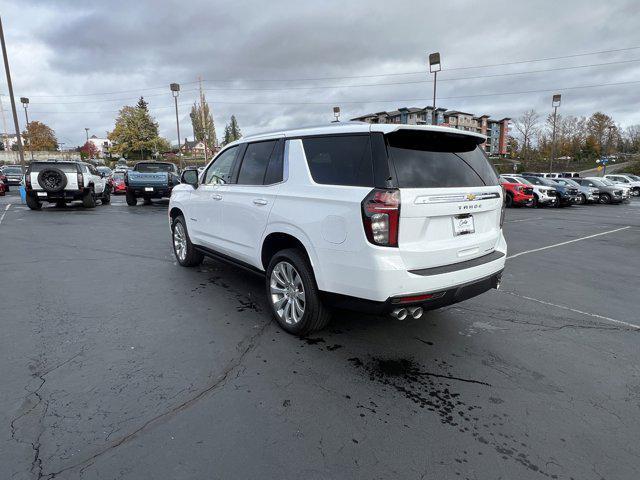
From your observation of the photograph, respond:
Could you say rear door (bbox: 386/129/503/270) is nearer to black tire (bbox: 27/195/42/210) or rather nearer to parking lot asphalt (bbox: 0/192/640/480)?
parking lot asphalt (bbox: 0/192/640/480)

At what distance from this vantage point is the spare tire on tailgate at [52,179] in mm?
14102

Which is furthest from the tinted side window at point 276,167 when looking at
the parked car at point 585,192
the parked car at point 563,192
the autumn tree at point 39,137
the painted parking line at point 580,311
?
the autumn tree at point 39,137

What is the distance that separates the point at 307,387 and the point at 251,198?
2.14m

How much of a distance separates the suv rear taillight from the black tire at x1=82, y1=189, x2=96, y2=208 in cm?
1553

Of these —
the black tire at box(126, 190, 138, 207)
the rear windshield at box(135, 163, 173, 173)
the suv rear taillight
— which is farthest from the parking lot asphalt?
the rear windshield at box(135, 163, 173, 173)

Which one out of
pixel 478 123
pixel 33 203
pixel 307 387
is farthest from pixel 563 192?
pixel 478 123

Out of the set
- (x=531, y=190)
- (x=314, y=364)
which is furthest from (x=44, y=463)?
(x=531, y=190)

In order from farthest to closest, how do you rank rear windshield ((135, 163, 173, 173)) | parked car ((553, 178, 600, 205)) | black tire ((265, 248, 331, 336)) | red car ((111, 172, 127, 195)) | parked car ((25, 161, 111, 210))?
red car ((111, 172, 127, 195)) → parked car ((553, 178, 600, 205)) → rear windshield ((135, 163, 173, 173)) → parked car ((25, 161, 111, 210)) → black tire ((265, 248, 331, 336))

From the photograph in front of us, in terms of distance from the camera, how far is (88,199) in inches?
611

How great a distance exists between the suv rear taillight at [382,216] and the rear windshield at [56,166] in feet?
50.9

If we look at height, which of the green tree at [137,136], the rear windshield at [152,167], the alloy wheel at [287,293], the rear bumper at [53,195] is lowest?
the alloy wheel at [287,293]

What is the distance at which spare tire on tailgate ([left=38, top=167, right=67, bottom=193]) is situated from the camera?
1410 cm

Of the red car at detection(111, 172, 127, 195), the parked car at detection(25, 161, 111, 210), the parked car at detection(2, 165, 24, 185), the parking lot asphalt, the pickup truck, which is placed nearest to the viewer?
the parking lot asphalt

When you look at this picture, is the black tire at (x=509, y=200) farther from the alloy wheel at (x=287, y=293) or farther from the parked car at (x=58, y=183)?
the parked car at (x=58, y=183)
